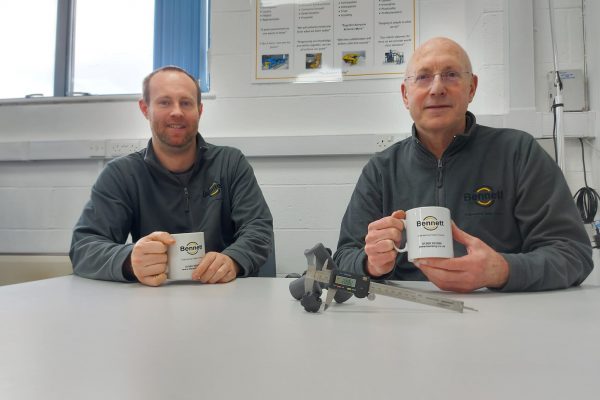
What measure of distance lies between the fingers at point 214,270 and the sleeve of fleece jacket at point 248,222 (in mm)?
76

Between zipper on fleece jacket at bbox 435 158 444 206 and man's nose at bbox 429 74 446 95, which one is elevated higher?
man's nose at bbox 429 74 446 95

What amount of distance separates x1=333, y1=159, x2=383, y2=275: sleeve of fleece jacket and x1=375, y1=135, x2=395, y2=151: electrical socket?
66 centimetres

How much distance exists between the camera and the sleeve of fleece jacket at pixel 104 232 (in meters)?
1.22

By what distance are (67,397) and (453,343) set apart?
0.44m

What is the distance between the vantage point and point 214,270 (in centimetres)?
117

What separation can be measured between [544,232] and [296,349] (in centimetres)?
89

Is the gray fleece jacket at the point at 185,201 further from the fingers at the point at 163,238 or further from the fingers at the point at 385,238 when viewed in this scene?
the fingers at the point at 385,238

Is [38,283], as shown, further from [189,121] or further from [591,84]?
[591,84]

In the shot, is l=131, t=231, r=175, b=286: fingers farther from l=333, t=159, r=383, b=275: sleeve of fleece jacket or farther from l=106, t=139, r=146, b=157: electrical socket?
l=106, t=139, r=146, b=157: electrical socket

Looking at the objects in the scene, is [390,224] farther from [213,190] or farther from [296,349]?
[213,190]

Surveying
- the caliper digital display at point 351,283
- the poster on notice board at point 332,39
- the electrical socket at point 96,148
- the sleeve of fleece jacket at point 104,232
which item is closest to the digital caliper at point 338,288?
the caliper digital display at point 351,283

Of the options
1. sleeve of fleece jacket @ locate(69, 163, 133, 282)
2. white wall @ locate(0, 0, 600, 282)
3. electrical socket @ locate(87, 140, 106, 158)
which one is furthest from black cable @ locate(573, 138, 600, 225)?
electrical socket @ locate(87, 140, 106, 158)

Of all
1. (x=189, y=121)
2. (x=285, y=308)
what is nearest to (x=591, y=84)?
(x=189, y=121)

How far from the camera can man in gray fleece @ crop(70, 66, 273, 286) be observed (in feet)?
4.93
